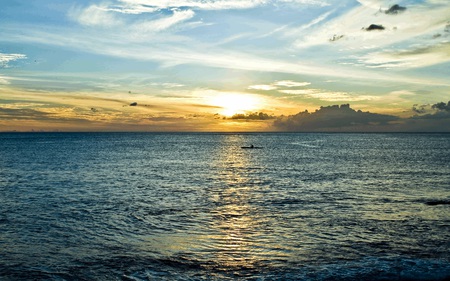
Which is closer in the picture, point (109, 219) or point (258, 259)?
point (258, 259)

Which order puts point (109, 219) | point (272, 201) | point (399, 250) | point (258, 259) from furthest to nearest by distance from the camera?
point (272, 201)
point (109, 219)
point (399, 250)
point (258, 259)

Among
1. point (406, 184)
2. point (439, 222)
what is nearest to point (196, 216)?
point (439, 222)

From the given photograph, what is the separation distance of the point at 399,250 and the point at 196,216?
15.3 m

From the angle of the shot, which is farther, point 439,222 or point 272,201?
point 272,201

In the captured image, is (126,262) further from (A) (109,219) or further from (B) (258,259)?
(A) (109,219)

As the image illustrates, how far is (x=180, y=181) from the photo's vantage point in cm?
5572

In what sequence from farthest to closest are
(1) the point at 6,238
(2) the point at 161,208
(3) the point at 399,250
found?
(2) the point at 161,208 → (1) the point at 6,238 → (3) the point at 399,250

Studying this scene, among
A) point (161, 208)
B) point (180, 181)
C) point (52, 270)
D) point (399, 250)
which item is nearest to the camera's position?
point (52, 270)

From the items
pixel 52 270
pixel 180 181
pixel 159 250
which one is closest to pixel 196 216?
pixel 159 250

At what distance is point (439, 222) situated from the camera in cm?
2884

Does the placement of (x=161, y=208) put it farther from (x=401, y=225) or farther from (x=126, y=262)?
(x=401, y=225)

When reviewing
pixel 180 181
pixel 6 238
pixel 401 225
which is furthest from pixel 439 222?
pixel 180 181

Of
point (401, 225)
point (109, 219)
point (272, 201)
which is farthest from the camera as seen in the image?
point (272, 201)

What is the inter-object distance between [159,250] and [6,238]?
33.1 feet
